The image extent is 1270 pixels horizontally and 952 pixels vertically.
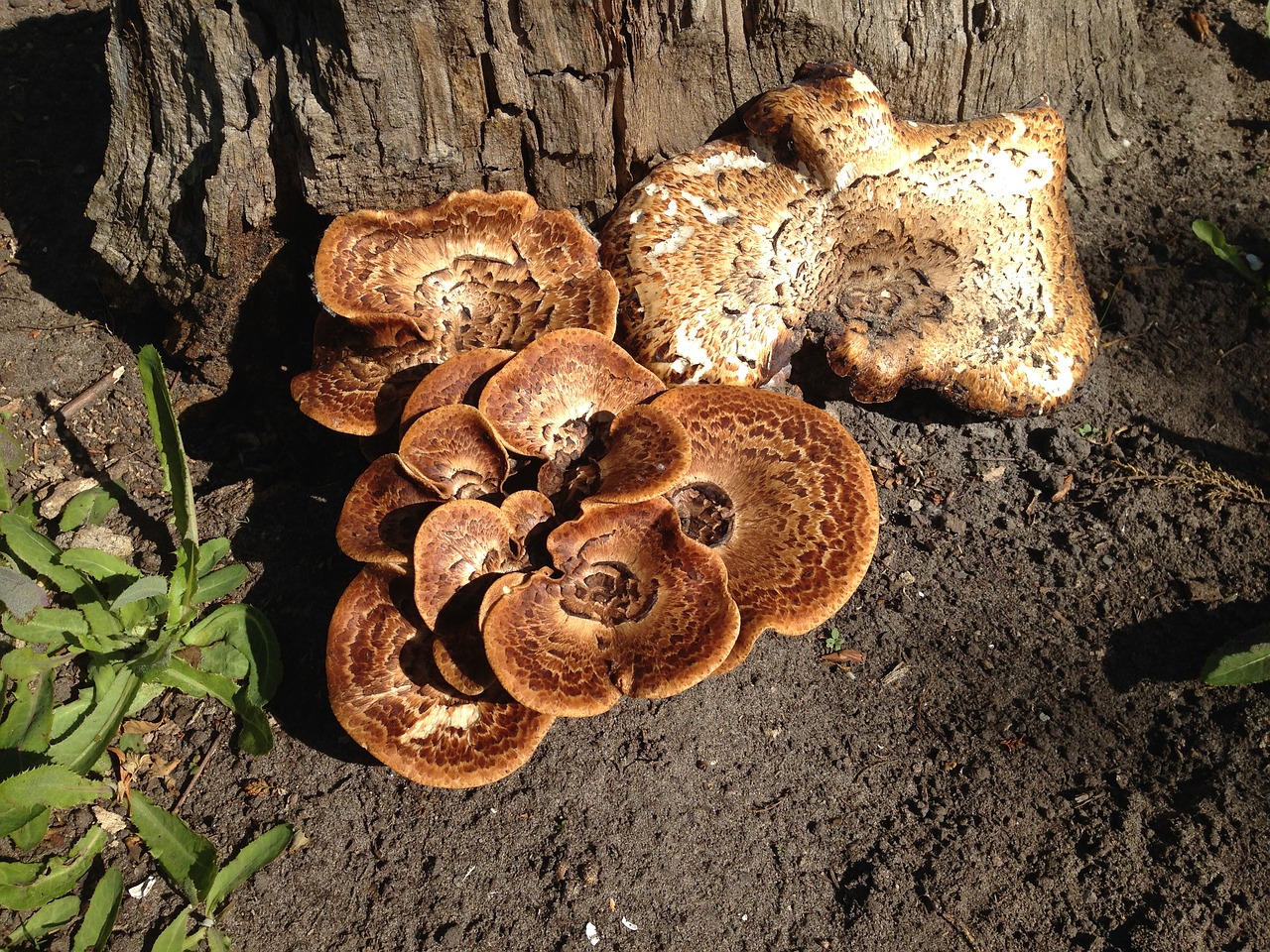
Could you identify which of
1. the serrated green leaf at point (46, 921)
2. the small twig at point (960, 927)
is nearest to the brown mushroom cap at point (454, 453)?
the serrated green leaf at point (46, 921)

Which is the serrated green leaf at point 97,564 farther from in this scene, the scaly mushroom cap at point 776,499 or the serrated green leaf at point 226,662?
the scaly mushroom cap at point 776,499

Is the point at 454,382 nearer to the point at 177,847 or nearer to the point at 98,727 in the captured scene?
the point at 98,727

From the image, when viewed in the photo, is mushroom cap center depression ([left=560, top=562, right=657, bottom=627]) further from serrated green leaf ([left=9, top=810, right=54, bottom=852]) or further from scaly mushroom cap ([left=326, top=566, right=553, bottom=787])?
serrated green leaf ([left=9, top=810, right=54, bottom=852])

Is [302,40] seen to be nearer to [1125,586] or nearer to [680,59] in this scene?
[680,59]

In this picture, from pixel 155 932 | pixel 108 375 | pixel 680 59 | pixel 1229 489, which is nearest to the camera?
pixel 155 932

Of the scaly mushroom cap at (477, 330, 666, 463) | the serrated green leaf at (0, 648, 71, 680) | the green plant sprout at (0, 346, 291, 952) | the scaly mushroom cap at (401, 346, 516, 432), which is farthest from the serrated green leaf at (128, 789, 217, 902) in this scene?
the scaly mushroom cap at (477, 330, 666, 463)

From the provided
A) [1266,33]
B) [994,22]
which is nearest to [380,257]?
[994,22]

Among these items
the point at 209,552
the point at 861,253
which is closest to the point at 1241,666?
the point at 861,253
